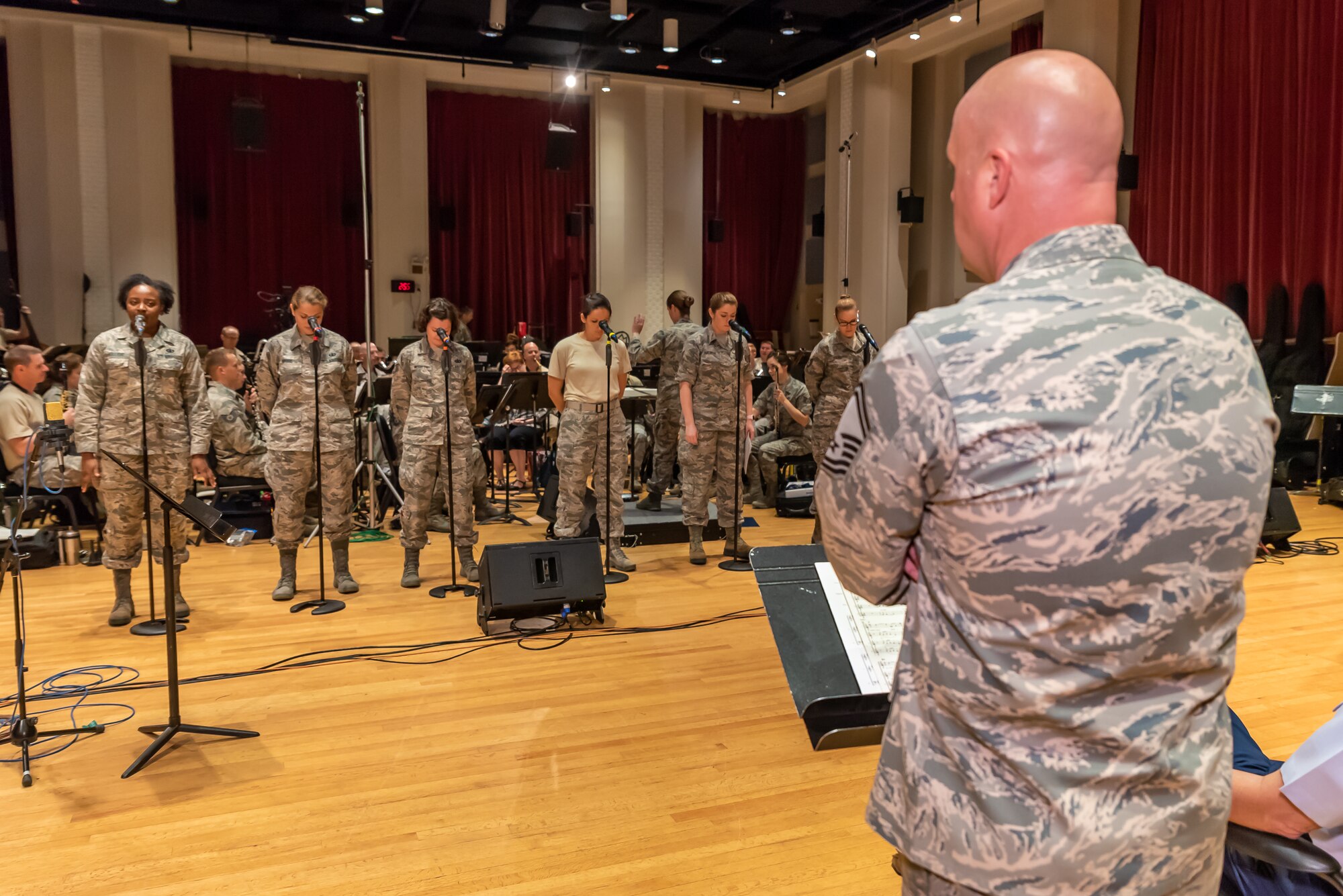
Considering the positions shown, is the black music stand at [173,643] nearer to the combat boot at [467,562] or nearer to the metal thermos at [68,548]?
the combat boot at [467,562]

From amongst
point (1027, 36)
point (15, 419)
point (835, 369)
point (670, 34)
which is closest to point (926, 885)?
point (835, 369)

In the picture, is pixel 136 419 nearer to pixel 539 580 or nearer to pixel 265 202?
pixel 539 580

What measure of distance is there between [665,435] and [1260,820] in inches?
249

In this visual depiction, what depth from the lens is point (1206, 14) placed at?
9406 millimetres

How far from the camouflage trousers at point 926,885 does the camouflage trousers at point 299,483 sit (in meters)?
4.70

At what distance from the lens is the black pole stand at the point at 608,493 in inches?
217

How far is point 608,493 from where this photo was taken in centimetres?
579

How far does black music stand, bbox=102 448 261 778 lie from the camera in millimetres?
2982

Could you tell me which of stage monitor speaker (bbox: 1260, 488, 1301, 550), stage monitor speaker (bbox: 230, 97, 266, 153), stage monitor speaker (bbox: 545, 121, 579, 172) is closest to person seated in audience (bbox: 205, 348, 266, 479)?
stage monitor speaker (bbox: 230, 97, 266, 153)

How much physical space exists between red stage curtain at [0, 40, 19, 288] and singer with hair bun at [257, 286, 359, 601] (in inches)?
313

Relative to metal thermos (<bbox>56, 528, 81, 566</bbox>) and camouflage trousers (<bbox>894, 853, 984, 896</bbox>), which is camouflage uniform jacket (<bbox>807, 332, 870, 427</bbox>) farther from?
camouflage trousers (<bbox>894, 853, 984, 896</bbox>)

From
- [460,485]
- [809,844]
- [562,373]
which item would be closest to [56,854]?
[809,844]

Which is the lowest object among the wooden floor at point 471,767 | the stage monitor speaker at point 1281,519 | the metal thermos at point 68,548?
the wooden floor at point 471,767

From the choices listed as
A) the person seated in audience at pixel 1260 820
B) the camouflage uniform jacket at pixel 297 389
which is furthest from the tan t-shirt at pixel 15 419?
the person seated in audience at pixel 1260 820
